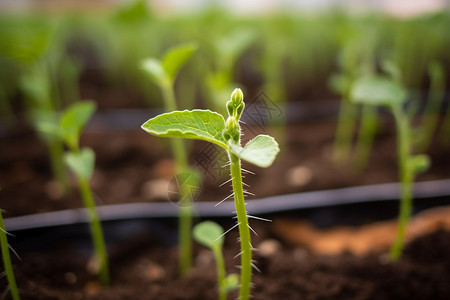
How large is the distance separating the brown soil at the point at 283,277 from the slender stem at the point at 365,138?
1.68ft

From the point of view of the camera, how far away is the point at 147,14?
1.64 metres

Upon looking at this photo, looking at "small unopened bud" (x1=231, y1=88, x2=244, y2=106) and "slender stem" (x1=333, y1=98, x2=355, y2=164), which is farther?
"slender stem" (x1=333, y1=98, x2=355, y2=164)

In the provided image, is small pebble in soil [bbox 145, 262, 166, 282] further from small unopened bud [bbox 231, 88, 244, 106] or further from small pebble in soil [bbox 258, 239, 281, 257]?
small unopened bud [bbox 231, 88, 244, 106]

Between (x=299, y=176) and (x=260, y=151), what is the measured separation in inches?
39.6

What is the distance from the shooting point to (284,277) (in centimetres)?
85

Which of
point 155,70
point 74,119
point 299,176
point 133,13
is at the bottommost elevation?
point 74,119

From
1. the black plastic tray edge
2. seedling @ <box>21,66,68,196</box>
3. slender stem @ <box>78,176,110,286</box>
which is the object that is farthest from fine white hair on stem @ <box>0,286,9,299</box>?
seedling @ <box>21,66,68,196</box>

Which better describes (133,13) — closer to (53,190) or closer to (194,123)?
(53,190)

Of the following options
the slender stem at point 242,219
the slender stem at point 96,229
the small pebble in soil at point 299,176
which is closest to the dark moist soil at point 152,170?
the small pebble in soil at point 299,176

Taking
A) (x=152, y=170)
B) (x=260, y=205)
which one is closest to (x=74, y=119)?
(x=260, y=205)

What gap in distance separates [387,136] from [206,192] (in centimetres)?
89

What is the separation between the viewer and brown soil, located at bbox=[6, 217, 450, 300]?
31.0 inches

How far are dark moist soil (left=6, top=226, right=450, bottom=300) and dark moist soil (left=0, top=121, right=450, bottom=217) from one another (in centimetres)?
32

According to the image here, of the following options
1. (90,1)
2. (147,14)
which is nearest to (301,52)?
(147,14)
